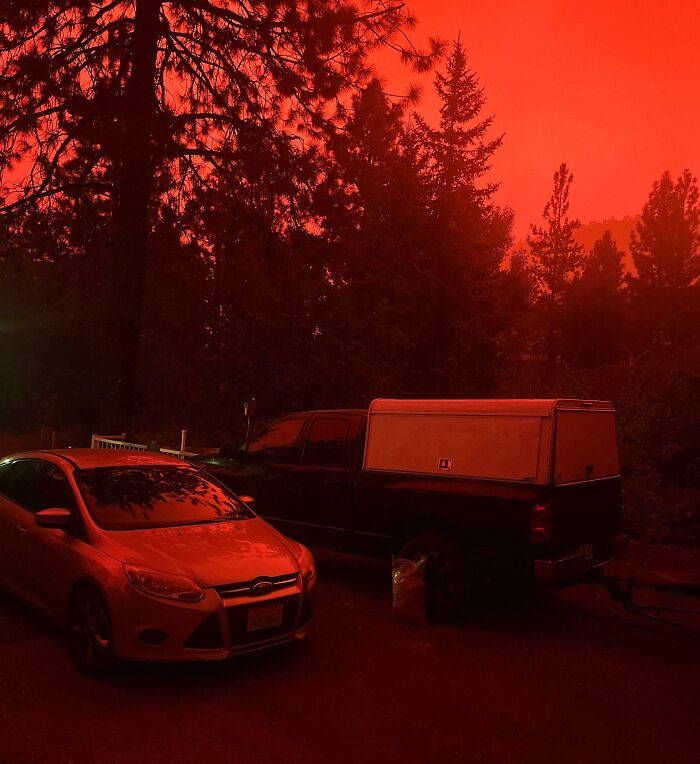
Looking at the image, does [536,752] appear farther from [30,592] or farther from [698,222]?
[698,222]

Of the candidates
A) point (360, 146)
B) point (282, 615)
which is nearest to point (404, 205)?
point (360, 146)

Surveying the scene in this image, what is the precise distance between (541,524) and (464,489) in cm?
78

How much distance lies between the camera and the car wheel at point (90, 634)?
4.91m

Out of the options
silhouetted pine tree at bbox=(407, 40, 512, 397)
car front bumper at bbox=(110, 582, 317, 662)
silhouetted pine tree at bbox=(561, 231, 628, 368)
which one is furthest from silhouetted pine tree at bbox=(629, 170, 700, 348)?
car front bumper at bbox=(110, 582, 317, 662)

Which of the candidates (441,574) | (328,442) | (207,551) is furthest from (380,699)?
(328,442)

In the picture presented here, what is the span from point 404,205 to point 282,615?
77.5ft

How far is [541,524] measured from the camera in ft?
19.6

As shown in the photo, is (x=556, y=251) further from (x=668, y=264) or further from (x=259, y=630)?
(x=259, y=630)

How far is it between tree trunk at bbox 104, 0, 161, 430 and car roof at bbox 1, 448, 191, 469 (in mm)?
5943

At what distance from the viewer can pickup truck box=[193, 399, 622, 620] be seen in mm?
6117

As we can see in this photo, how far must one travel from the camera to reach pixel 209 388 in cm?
2873

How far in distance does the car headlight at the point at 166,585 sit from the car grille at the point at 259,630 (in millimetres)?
267

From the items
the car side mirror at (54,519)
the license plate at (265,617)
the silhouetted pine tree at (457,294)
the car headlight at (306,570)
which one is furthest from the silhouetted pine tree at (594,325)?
the car side mirror at (54,519)

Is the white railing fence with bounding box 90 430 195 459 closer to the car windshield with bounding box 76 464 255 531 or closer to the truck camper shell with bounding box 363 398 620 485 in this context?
the car windshield with bounding box 76 464 255 531
